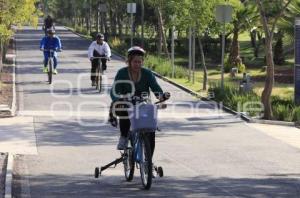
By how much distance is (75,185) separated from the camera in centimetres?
976

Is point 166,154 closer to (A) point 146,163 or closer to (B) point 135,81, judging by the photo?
(B) point 135,81

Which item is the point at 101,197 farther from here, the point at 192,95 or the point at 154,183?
the point at 192,95

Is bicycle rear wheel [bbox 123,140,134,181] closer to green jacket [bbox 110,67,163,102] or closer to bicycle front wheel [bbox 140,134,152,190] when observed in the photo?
bicycle front wheel [bbox 140,134,152,190]

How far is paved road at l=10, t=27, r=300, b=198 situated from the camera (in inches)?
378

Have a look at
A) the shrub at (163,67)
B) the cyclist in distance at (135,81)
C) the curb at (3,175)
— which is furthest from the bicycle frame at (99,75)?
the cyclist in distance at (135,81)

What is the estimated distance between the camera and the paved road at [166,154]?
9602 millimetres

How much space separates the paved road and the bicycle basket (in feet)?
2.67

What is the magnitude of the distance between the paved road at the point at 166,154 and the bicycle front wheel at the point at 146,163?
0.46 feet

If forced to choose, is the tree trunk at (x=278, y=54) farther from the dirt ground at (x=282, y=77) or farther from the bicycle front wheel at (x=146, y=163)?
the bicycle front wheel at (x=146, y=163)

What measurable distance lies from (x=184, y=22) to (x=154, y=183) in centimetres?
1548

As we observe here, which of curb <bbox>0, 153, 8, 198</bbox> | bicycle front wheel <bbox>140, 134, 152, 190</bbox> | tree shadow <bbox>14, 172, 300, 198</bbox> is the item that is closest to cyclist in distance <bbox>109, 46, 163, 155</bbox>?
bicycle front wheel <bbox>140, 134, 152, 190</bbox>

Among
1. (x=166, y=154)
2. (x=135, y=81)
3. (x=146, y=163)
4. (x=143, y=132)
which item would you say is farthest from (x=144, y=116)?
(x=166, y=154)

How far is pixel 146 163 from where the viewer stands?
362 inches

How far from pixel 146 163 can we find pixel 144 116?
1.89ft
